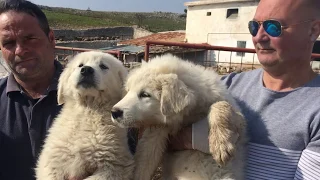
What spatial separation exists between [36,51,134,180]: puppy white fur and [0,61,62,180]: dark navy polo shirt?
0.48ft

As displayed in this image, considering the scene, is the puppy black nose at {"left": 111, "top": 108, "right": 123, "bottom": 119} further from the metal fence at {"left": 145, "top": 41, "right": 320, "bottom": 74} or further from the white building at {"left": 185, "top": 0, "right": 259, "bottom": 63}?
the white building at {"left": 185, "top": 0, "right": 259, "bottom": 63}

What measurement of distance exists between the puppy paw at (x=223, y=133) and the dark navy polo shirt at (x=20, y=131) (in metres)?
1.67

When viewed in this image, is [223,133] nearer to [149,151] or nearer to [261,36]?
[149,151]

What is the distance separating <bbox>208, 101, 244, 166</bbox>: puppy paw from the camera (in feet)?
7.80

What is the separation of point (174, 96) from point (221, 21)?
2364 cm

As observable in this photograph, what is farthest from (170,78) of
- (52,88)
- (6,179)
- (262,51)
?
(6,179)

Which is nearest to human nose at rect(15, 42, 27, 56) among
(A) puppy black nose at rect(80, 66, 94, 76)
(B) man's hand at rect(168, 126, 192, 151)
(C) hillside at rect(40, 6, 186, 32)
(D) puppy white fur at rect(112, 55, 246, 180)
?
(A) puppy black nose at rect(80, 66, 94, 76)

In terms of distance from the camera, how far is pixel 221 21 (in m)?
25.3

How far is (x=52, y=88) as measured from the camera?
3.39m

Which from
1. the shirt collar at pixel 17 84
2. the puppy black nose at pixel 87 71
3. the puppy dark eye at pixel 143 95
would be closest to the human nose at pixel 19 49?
the shirt collar at pixel 17 84

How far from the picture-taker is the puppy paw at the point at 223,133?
2.38m

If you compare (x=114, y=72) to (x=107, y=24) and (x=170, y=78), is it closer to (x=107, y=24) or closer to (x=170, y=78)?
(x=170, y=78)

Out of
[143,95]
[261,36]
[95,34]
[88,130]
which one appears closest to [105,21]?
[95,34]

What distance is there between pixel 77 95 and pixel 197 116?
1.16 m
